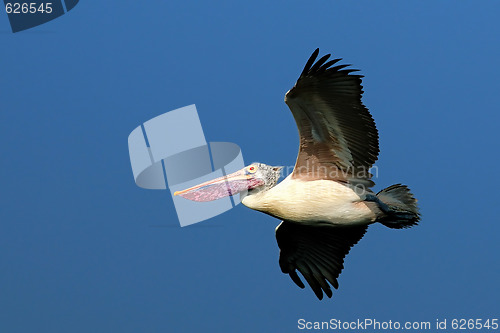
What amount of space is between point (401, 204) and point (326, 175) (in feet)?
2.97

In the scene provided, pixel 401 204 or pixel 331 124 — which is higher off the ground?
pixel 331 124

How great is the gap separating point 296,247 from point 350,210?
133 cm

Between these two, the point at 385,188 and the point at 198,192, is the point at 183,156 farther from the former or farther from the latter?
the point at 385,188

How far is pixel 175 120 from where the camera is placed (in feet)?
28.8

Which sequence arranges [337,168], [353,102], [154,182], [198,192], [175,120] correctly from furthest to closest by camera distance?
1. [154,182]
2. [175,120]
3. [198,192]
4. [337,168]
5. [353,102]

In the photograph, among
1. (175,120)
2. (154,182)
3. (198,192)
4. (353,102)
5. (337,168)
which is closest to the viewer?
(353,102)

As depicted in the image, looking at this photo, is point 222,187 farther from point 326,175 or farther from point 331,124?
point 331,124

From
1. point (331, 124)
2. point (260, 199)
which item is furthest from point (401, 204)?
point (260, 199)

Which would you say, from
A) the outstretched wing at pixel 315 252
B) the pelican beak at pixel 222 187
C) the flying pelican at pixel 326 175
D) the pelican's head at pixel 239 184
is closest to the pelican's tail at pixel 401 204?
the flying pelican at pixel 326 175

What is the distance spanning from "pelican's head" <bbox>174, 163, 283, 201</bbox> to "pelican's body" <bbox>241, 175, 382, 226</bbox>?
0.32 metres

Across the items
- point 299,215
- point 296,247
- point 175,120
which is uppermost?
point 175,120

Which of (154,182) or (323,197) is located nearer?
(323,197)

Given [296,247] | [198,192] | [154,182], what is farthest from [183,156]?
[296,247]

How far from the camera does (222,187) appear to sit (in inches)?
312
